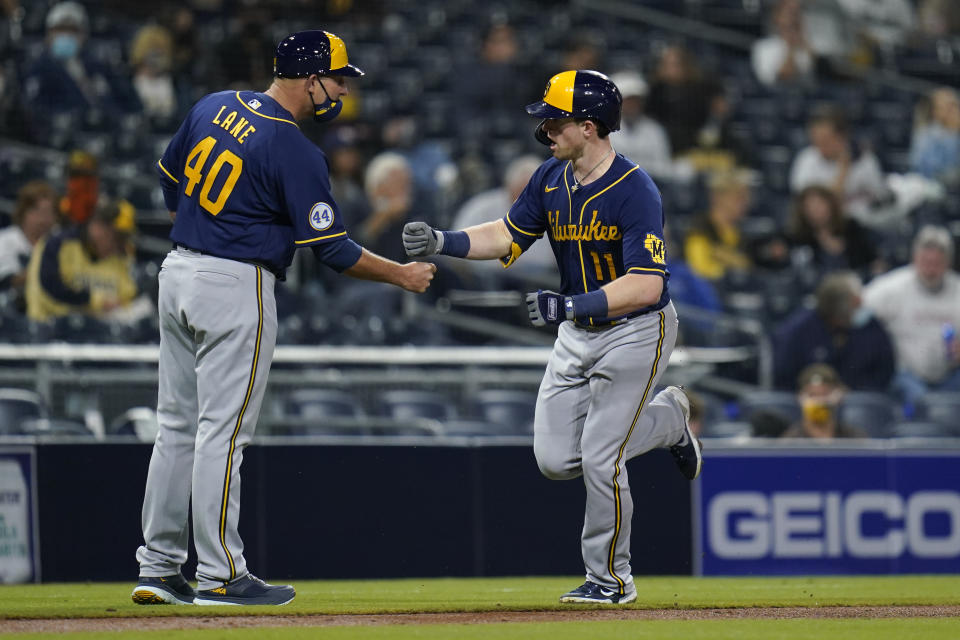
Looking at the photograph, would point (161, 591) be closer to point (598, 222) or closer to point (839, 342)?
point (598, 222)

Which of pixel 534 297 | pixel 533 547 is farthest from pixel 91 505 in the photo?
pixel 534 297

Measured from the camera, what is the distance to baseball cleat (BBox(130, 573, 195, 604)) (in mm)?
4992

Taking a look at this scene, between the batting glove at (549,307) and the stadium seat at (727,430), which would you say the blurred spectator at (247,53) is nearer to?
the stadium seat at (727,430)

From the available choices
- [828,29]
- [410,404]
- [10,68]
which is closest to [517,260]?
[410,404]

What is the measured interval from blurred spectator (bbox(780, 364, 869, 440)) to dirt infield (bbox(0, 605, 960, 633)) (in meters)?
2.87

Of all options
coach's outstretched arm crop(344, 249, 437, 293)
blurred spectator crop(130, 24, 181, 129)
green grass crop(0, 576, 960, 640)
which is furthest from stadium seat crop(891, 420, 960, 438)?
blurred spectator crop(130, 24, 181, 129)

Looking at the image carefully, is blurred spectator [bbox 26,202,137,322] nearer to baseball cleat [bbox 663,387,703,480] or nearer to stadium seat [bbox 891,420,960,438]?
baseball cleat [bbox 663,387,703,480]

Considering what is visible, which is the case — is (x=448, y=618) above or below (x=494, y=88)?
below

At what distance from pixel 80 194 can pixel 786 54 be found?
7.64m

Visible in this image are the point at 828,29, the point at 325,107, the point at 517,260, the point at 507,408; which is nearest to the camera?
the point at 325,107

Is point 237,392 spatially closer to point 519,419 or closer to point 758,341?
point 519,419

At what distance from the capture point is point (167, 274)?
197 inches

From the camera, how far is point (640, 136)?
39.5 ft

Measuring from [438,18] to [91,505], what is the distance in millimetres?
7937
